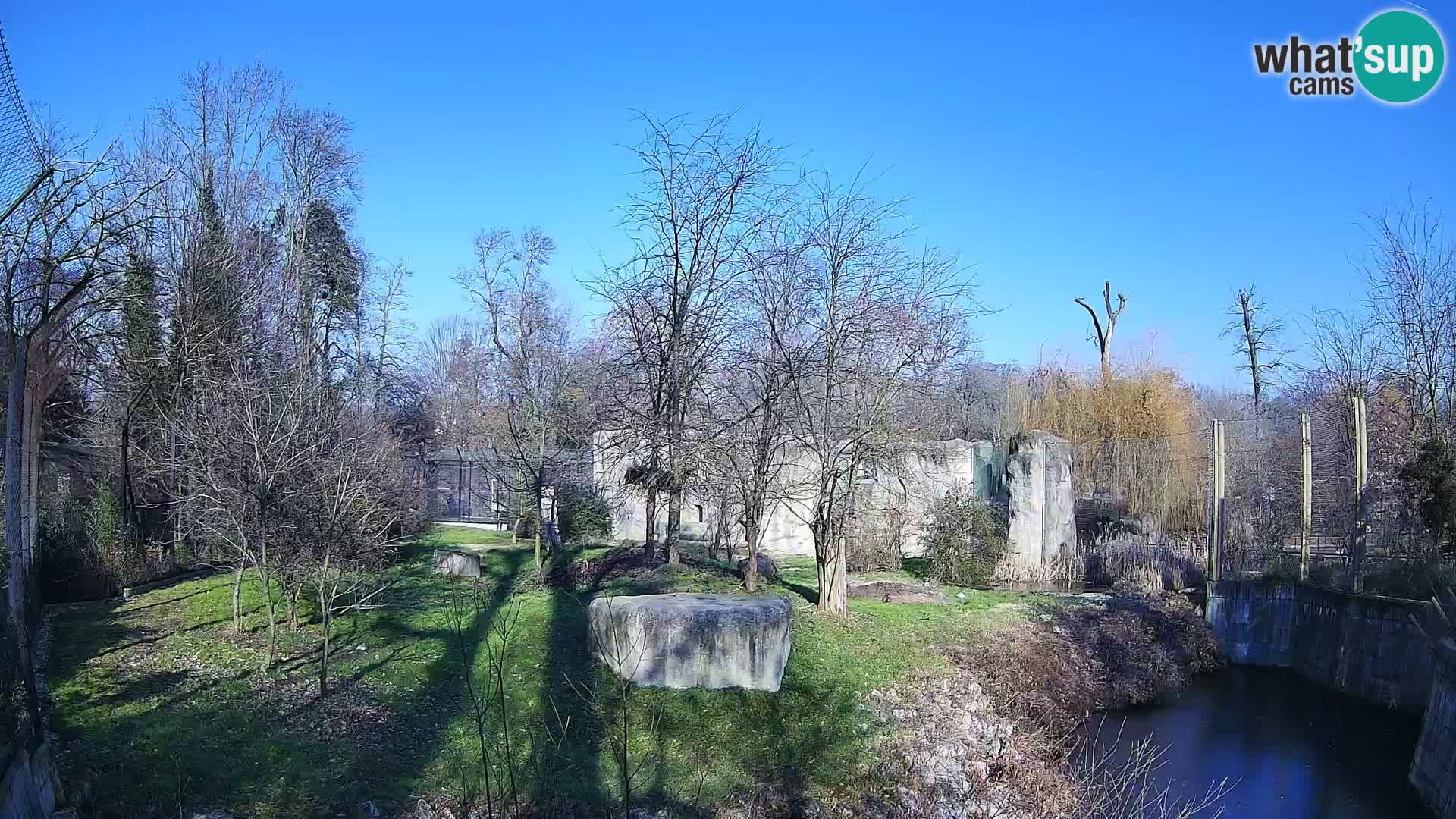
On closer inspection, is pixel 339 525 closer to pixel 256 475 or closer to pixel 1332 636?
pixel 256 475

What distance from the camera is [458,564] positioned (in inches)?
607

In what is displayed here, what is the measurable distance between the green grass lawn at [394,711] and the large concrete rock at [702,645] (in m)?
0.19

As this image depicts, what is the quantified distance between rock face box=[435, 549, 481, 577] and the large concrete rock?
653cm

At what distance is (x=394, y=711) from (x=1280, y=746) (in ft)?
32.4

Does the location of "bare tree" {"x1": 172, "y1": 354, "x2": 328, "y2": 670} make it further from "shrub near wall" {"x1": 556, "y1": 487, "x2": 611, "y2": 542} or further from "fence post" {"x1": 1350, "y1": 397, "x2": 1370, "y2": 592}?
"fence post" {"x1": 1350, "y1": 397, "x2": 1370, "y2": 592}

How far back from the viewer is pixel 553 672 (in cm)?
955

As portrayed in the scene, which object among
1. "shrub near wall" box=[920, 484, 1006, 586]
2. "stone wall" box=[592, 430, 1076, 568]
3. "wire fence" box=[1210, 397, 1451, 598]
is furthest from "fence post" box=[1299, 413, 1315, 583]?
"shrub near wall" box=[920, 484, 1006, 586]

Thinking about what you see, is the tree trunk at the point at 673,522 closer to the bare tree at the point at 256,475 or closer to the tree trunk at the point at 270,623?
the bare tree at the point at 256,475

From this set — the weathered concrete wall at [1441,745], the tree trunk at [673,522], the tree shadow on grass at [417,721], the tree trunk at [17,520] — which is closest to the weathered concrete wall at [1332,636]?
the weathered concrete wall at [1441,745]

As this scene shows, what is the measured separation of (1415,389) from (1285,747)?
608cm

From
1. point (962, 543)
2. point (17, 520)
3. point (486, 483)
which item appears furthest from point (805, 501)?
point (17, 520)

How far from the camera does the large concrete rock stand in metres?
9.32

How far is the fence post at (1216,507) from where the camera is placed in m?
15.1

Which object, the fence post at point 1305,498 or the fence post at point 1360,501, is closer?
the fence post at point 1360,501
